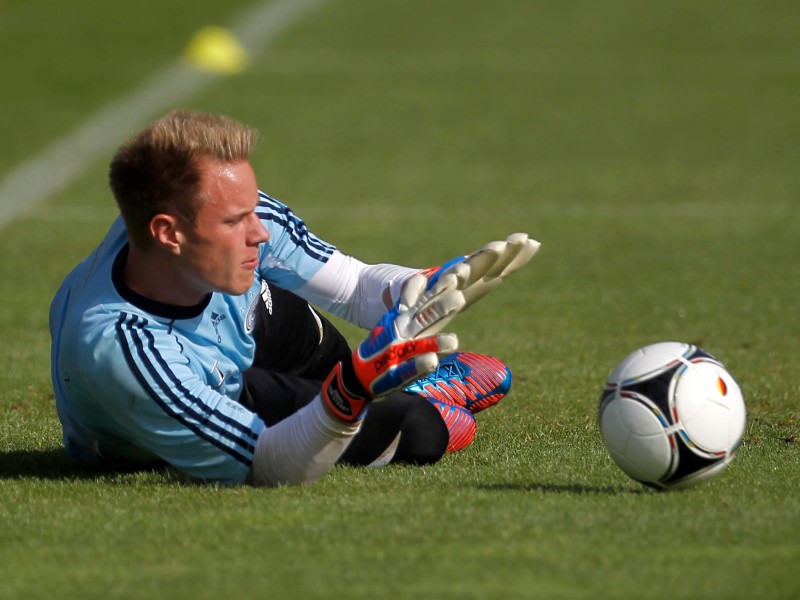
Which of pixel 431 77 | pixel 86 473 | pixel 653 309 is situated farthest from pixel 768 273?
pixel 431 77

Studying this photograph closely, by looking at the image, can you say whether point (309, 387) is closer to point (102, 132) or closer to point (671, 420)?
point (671, 420)

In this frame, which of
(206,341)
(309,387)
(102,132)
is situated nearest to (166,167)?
(206,341)

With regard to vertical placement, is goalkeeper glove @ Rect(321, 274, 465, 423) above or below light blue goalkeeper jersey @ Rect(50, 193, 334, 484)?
above

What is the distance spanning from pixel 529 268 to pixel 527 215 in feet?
8.65

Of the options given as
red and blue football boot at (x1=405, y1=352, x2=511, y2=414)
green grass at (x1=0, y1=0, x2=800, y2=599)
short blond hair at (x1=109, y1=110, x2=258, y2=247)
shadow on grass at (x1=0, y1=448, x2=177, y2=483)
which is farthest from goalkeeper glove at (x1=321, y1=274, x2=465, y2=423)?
red and blue football boot at (x1=405, y1=352, x2=511, y2=414)

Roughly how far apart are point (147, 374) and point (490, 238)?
8001mm

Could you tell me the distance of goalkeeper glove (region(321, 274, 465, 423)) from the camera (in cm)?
501

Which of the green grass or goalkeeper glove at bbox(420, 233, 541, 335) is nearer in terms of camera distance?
the green grass

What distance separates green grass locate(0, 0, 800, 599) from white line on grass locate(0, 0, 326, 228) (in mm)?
321

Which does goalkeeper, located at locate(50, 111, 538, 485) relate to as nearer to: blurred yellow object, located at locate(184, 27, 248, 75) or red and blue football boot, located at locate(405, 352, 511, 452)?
red and blue football boot, located at locate(405, 352, 511, 452)

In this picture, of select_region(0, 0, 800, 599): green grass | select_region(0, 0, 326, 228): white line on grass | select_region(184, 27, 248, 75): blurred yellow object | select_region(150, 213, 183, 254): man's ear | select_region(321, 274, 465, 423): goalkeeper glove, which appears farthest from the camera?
select_region(184, 27, 248, 75): blurred yellow object

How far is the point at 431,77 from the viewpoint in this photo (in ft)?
79.5

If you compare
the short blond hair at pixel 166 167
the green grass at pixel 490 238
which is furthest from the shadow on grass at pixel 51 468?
the short blond hair at pixel 166 167

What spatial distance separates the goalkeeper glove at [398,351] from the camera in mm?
5008
